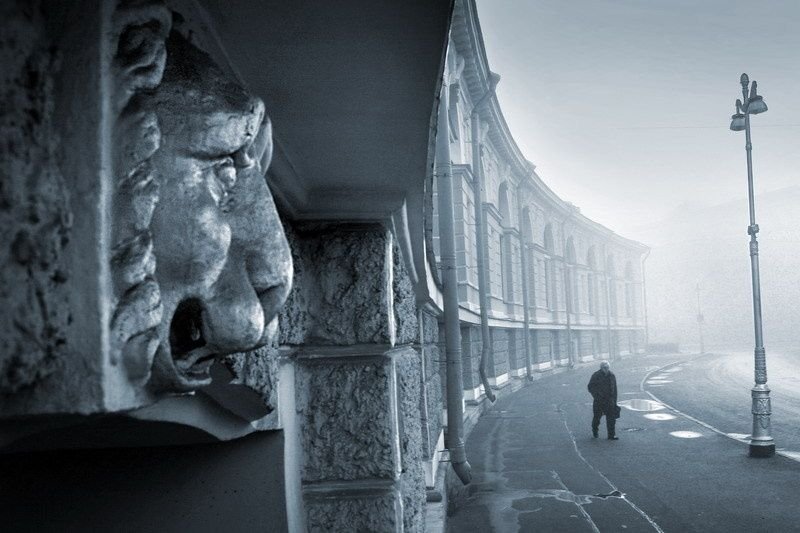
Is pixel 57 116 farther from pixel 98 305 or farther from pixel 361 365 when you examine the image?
pixel 361 365

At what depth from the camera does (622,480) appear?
404 inches

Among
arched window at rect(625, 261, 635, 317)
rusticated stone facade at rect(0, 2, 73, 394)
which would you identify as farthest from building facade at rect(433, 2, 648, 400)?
rusticated stone facade at rect(0, 2, 73, 394)

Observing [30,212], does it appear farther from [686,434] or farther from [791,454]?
[686,434]

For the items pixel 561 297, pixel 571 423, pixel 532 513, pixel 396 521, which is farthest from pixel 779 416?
pixel 561 297

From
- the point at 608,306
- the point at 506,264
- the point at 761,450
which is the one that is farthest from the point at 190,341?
the point at 608,306

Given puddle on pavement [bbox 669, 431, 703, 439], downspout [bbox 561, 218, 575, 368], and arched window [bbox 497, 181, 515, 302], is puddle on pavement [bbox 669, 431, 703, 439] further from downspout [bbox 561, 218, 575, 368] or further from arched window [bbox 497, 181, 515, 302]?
downspout [bbox 561, 218, 575, 368]

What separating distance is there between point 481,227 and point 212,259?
19089 millimetres

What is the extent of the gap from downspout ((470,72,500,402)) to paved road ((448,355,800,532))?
66.1 inches

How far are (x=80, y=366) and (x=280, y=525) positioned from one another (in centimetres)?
134

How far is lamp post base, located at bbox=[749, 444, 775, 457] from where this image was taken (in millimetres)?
11680

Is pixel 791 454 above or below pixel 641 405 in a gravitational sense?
above

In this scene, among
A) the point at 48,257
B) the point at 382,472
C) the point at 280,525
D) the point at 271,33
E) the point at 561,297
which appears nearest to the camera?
the point at 48,257

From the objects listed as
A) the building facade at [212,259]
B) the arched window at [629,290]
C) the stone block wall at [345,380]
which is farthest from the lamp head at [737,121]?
the arched window at [629,290]

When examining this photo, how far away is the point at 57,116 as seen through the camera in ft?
2.79
